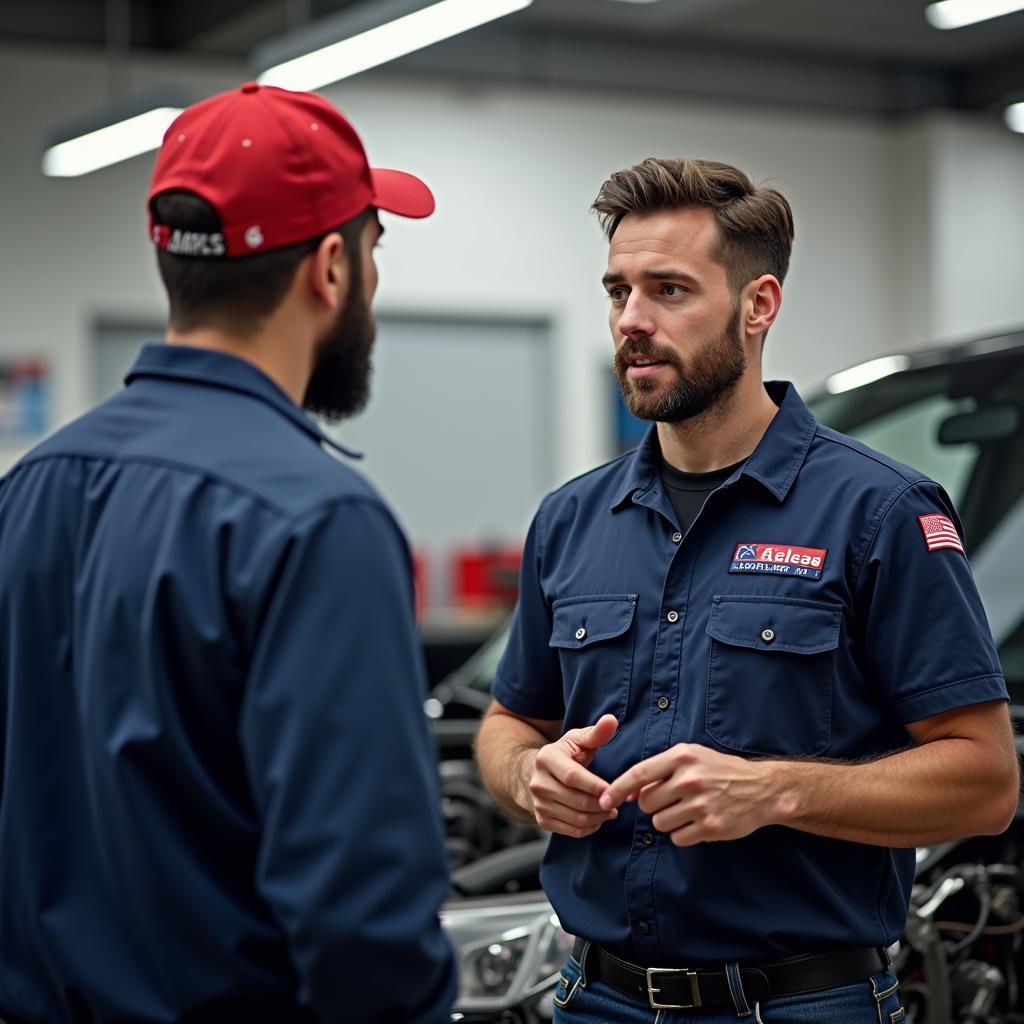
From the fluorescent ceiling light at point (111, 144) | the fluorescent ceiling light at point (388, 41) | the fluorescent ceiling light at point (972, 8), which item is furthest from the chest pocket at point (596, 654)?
the fluorescent ceiling light at point (972, 8)

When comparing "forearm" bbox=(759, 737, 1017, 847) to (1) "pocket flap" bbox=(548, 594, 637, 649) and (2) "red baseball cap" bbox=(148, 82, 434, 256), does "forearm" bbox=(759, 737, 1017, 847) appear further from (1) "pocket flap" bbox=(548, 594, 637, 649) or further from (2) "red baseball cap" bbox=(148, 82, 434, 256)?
(2) "red baseball cap" bbox=(148, 82, 434, 256)

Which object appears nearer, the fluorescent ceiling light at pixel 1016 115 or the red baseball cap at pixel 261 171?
the red baseball cap at pixel 261 171

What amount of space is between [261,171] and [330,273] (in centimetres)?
11

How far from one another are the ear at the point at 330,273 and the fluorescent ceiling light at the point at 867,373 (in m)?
2.03

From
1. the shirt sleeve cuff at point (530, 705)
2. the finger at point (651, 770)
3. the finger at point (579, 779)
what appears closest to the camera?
the finger at point (651, 770)

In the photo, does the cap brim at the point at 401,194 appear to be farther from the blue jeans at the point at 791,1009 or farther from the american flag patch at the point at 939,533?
the blue jeans at the point at 791,1009

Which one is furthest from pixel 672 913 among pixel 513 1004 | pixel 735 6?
pixel 735 6

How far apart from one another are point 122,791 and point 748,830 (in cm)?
74

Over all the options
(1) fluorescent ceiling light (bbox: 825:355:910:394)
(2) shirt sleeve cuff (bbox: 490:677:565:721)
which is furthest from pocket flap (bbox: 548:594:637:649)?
(1) fluorescent ceiling light (bbox: 825:355:910:394)

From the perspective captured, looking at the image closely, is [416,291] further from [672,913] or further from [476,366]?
[672,913]

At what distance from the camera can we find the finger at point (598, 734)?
1.78 m

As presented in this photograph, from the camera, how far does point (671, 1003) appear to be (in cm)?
184

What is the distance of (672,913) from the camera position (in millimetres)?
1844

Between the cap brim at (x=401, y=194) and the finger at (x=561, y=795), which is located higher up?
the cap brim at (x=401, y=194)
